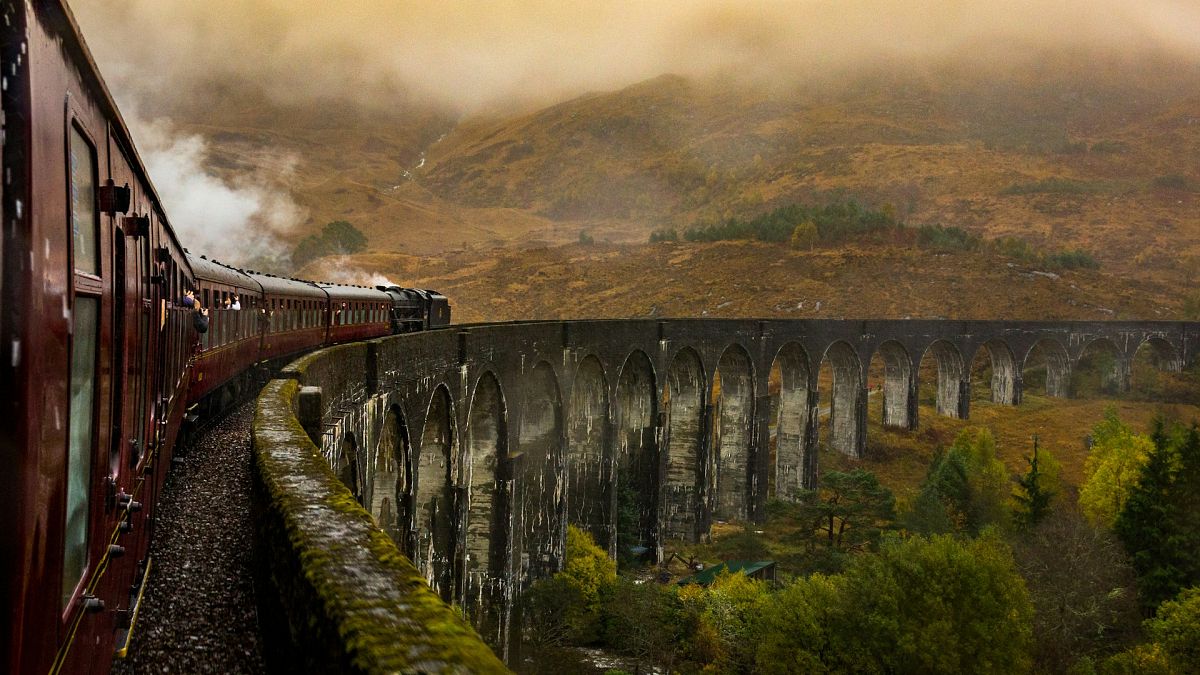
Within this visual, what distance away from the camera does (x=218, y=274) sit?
1073 centimetres

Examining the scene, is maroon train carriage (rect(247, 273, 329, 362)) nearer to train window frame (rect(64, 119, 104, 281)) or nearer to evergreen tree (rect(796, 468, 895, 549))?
train window frame (rect(64, 119, 104, 281))

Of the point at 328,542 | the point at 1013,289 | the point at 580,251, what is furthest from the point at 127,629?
the point at 580,251

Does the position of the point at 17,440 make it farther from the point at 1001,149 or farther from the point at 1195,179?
the point at 1001,149

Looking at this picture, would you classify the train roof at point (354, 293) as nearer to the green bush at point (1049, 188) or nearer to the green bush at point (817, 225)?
the green bush at point (817, 225)

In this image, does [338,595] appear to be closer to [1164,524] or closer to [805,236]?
[1164,524]

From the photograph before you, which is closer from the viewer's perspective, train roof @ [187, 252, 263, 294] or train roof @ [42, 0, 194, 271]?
train roof @ [42, 0, 194, 271]

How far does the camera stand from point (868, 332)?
136 ft

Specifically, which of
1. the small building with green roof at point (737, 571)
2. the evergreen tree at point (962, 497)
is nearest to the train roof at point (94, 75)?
the small building with green roof at point (737, 571)

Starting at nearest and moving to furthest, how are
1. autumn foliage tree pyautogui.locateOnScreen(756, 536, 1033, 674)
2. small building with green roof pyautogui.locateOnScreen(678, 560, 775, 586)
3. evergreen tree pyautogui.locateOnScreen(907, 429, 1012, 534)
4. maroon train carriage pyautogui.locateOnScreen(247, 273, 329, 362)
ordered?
maroon train carriage pyautogui.locateOnScreen(247, 273, 329, 362), autumn foliage tree pyautogui.locateOnScreen(756, 536, 1033, 674), small building with green roof pyautogui.locateOnScreen(678, 560, 775, 586), evergreen tree pyautogui.locateOnScreen(907, 429, 1012, 534)

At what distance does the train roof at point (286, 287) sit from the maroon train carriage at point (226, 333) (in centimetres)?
54

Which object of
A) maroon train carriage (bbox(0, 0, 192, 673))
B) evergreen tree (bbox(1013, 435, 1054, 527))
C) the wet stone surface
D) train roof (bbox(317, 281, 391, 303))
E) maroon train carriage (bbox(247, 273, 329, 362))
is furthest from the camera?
evergreen tree (bbox(1013, 435, 1054, 527))

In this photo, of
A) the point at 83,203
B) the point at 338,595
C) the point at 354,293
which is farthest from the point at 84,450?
the point at 354,293

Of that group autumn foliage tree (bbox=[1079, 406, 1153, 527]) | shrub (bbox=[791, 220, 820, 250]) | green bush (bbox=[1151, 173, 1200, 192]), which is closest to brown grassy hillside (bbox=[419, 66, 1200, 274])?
green bush (bbox=[1151, 173, 1200, 192])

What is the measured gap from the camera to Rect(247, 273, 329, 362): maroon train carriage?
14.2m
